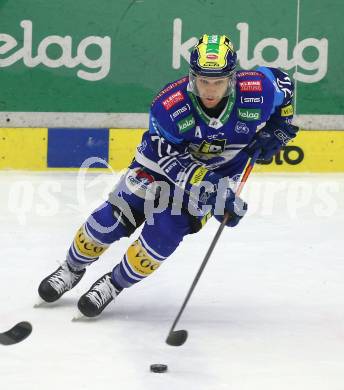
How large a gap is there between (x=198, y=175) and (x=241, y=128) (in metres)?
0.29

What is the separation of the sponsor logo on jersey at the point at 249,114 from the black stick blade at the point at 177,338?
2.82 feet

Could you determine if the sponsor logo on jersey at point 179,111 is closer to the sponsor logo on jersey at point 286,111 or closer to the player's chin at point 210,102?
the player's chin at point 210,102

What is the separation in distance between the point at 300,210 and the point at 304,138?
123 cm

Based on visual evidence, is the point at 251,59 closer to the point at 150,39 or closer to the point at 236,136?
the point at 150,39

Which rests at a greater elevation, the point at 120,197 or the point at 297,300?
the point at 120,197

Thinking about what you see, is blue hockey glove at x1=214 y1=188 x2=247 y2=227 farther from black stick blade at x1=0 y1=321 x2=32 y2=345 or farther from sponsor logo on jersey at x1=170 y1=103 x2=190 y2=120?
black stick blade at x1=0 y1=321 x2=32 y2=345

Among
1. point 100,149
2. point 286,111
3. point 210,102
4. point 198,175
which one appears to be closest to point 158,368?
point 198,175

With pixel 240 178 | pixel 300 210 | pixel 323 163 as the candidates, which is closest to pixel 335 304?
pixel 240 178

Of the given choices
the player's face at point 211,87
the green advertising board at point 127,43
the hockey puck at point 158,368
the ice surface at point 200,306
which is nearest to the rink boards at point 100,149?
the green advertising board at point 127,43

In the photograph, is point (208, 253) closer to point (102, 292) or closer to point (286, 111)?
point (102, 292)

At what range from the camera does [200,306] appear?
4.10 metres

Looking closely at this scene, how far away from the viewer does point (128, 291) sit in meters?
4.28

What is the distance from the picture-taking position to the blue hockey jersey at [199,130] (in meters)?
3.73

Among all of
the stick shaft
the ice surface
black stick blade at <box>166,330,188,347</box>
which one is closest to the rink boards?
the ice surface
